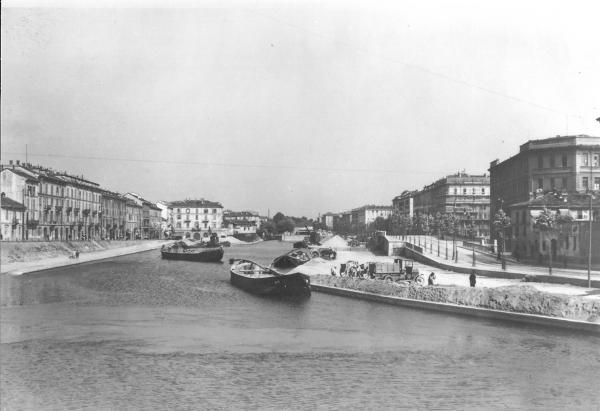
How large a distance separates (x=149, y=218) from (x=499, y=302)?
445ft

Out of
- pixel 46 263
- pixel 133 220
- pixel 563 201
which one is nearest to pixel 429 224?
pixel 563 201

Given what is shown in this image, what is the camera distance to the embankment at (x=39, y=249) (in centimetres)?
6188

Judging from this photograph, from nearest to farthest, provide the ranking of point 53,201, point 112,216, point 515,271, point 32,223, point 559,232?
point 515,271
point 559,232
point 32,223
point 53,201
point 112,216

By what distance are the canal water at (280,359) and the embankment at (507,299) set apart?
5.77 ft

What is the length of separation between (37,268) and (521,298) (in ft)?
149

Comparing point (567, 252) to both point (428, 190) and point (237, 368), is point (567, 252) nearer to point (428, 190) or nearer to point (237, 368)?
point (237, 368)

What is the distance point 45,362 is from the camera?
794 inches

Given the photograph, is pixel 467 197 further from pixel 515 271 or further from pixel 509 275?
pixel 509 275

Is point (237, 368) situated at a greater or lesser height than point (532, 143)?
lesser

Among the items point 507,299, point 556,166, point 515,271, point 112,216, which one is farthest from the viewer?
point 112,216

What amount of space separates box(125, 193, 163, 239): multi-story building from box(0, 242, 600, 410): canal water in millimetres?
116201

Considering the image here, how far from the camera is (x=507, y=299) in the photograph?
30.5m

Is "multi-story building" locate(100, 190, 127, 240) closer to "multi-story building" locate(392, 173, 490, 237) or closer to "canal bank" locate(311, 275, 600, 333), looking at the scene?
"multi-story building" locate(392, 173, 490, 237)

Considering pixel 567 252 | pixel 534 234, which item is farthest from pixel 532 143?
pixel 567 252
